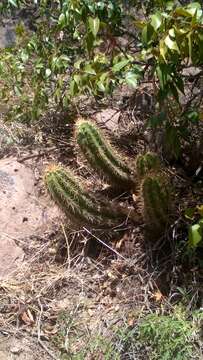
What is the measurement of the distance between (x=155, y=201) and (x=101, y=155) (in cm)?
50

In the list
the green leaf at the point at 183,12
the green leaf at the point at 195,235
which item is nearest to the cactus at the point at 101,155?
the green leaf at the point at 195,235

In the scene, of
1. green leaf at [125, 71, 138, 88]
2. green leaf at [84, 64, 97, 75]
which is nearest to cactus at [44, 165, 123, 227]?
green leaf at [84, 64, 97, 75]

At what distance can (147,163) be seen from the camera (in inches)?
141

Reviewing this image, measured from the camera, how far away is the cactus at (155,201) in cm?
338

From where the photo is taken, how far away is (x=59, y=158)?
15.2 feet

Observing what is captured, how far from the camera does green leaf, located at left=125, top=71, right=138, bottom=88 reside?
10.2 feet

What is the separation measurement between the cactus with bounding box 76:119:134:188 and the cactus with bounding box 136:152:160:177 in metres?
0.23

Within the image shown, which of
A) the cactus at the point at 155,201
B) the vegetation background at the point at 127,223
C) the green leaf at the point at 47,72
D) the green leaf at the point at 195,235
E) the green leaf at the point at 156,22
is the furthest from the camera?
the green leaf at the point at 47,72

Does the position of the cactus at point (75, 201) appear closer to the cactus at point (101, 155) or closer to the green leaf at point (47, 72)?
the cactus at point (101, 155)

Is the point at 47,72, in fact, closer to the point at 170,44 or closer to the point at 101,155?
the point at 101,155

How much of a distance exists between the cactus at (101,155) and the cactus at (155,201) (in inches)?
16.7

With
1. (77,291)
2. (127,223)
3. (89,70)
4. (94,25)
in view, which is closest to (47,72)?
(89,70)

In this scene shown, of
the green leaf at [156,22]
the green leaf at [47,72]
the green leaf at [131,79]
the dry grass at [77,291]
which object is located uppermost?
the green leaf at [156,22]

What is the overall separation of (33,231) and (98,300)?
79 cm
